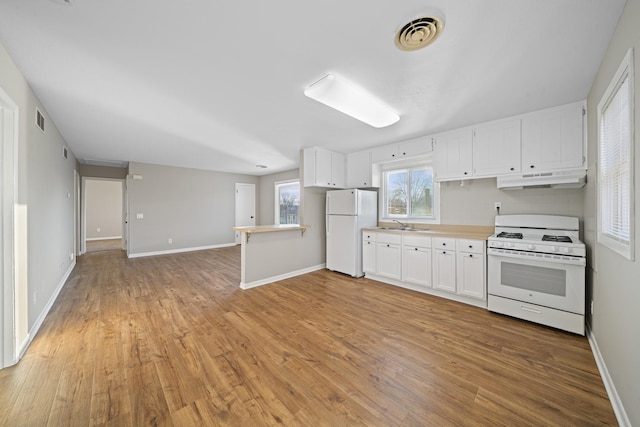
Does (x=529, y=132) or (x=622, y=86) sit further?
(x=529, y=132)

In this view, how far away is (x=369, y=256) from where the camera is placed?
4.20 m

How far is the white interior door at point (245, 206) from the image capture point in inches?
308

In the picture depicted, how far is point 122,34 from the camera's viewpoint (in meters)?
1.58

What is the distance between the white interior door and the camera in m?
7.82

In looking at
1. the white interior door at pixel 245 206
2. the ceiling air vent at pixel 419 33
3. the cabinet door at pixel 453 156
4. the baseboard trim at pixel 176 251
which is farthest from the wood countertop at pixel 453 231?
the baseboard trim at pixel 176 251

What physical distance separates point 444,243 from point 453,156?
1.26m

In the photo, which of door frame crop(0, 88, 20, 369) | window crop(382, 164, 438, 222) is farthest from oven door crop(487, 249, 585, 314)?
door frame crop(0, 88, 20, 369)

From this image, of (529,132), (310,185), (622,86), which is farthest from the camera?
(310,185)

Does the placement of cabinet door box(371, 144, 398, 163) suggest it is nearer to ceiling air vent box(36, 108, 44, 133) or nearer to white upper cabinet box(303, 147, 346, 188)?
white upper cabinet box(303, 147, 346, 188)

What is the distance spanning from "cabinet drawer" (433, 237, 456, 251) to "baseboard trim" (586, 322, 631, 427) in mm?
1407

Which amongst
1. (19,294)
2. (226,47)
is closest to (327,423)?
(226,47)

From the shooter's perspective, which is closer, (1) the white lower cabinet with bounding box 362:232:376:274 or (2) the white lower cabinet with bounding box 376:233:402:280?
(2) the white lower cabinet with bounding box 376:233:402:280

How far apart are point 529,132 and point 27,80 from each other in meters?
5.21

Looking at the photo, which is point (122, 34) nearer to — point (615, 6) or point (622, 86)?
point (615, 6)
